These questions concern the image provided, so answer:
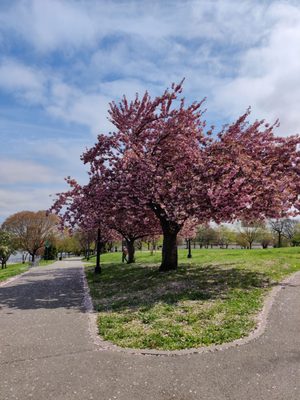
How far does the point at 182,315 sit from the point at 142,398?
5.66m

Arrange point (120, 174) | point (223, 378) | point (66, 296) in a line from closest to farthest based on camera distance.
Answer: point (223, 378)
point (66, 296)
point (120, 174)

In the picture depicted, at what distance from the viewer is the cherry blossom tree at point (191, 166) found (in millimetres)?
19297

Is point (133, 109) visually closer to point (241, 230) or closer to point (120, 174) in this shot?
point (120, 174)

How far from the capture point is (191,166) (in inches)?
784

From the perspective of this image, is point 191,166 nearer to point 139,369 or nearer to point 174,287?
point 174,287

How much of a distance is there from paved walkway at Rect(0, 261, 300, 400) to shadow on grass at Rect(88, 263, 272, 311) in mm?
4031

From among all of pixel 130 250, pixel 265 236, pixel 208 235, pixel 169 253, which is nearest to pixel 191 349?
pixel 169 253

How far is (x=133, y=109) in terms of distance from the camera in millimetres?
21875

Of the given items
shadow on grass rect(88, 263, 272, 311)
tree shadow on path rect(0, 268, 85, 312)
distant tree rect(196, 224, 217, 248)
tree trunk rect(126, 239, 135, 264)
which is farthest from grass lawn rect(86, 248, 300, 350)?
distant tree rect(196, 224, 217, 248)

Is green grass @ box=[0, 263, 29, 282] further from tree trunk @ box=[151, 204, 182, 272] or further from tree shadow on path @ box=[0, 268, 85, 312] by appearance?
tree trunk @ box=[151, 204, 182, 272]

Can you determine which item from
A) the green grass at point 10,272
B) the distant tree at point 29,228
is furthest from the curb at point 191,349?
the distant tree at point 29,228

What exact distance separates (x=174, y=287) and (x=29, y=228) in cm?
6608

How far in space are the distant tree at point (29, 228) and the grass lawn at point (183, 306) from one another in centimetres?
5955

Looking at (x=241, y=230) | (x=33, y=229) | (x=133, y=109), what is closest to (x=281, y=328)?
(x=133, y=109)
